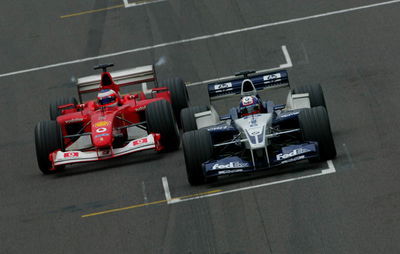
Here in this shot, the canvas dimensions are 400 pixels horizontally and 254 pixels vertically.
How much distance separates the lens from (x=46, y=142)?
1202 inches

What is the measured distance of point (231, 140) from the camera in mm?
28375

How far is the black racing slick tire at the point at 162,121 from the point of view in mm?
30609

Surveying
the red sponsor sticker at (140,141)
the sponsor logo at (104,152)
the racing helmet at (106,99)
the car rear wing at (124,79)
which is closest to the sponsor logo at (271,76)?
the red sponsor sticker at (140,141)

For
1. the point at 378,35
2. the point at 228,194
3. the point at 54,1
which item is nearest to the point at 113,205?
the point at 228,194

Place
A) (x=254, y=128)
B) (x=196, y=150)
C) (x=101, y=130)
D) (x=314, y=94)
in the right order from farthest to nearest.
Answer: (x=101, y=130) < (x=314, y=94) < (x=254, y=128) < (x=196, y=150)

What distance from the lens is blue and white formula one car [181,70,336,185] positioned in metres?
26.7

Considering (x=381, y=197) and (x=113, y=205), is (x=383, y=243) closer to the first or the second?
(x=381, y=197)

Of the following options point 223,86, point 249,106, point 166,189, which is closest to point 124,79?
point 223,86

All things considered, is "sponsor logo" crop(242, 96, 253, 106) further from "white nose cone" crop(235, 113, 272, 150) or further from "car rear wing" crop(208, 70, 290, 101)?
"car rear wing" crop(208, 70, 290, 101)

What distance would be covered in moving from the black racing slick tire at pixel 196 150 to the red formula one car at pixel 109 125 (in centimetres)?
298

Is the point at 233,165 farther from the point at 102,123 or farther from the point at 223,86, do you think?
the point at 102,123

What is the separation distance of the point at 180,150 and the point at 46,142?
3.36 metres

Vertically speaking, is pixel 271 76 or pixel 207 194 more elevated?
pixel 271 76

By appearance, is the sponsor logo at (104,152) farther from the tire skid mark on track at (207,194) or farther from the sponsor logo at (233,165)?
the sponsor logo at (233,165)
